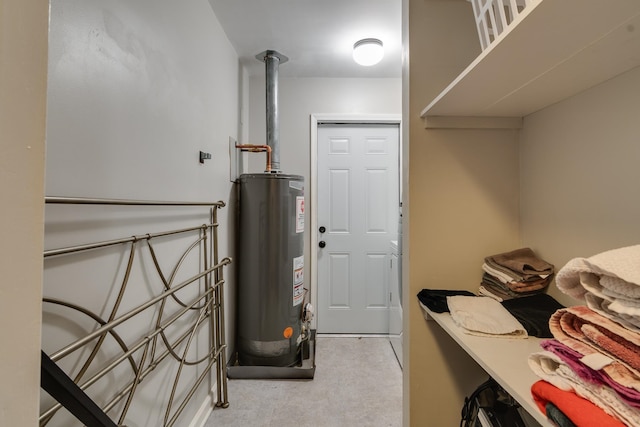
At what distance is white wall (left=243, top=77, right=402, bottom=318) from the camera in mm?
2652

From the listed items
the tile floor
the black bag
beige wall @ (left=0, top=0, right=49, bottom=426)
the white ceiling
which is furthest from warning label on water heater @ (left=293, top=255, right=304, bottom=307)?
beige wall @ (left=0, top=0, right=49, bottom=426)

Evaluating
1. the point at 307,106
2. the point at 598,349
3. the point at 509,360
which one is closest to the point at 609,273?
the point at 598,349

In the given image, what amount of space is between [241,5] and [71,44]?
4.15ft

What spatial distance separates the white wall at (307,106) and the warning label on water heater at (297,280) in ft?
1.43

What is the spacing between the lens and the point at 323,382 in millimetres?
2018

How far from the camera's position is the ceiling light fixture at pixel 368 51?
2.08m

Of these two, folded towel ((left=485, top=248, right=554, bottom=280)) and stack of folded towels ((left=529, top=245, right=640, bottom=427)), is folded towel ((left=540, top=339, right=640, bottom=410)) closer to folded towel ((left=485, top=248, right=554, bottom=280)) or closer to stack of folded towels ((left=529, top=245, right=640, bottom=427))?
stack of folded towels ((left=529, top=245, right=640, bottom=427))

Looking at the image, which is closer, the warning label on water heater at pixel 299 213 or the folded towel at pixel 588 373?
the folded towel at pixel 588 373

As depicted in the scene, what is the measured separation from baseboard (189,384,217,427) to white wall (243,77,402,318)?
45.2 inches

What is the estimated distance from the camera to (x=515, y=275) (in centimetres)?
103

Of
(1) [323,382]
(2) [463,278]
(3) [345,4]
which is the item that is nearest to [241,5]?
(3) [345,4]

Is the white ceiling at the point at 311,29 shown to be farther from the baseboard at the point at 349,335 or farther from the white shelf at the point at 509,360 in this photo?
the baseboard at the point at 349,335

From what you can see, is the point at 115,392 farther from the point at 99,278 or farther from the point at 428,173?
the point at 428,173

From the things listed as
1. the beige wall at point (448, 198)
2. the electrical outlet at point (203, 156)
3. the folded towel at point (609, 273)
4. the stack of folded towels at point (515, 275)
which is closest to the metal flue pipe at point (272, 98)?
the electrical outlet at point (203, 156)
